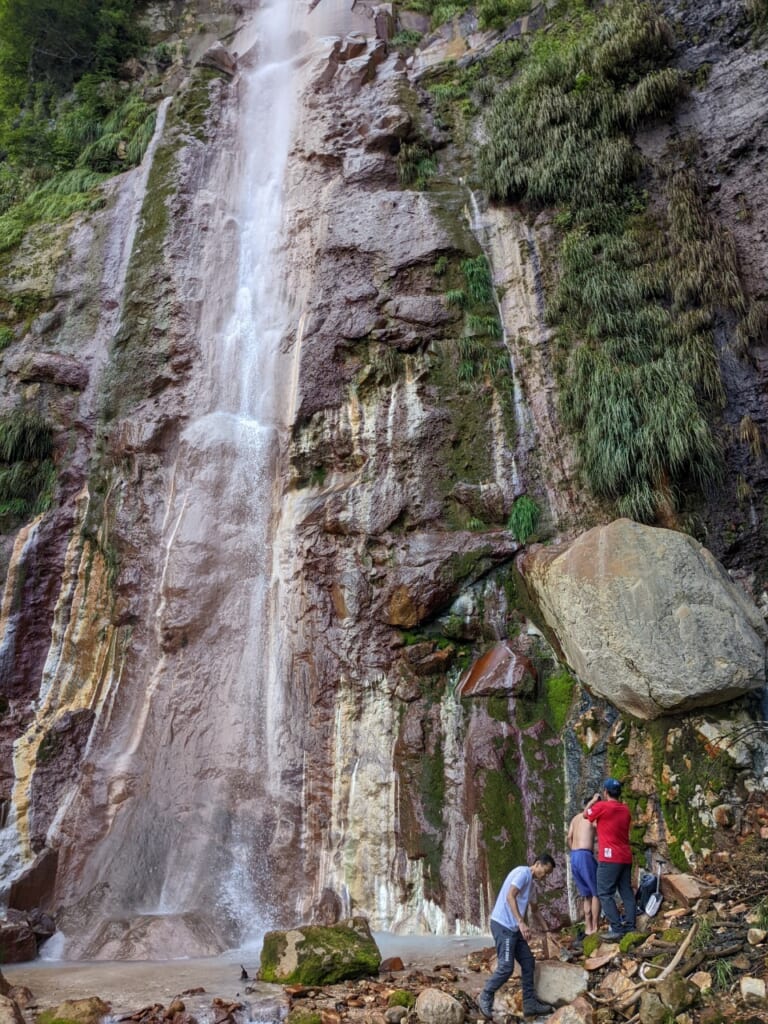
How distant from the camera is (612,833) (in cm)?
743

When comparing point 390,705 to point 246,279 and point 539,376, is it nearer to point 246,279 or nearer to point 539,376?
point 539,376

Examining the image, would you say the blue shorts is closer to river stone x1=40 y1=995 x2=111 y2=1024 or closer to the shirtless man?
the shirtless man

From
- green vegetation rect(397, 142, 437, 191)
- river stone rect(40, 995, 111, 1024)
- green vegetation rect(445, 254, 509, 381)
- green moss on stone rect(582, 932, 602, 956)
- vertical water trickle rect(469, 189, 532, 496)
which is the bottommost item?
river stone rect(40, 995, 111, 1024)

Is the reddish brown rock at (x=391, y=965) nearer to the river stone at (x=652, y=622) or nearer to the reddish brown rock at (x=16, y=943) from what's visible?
the river stone at (x=652, y=622)

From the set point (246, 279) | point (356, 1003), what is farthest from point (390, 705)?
point (246, 279)

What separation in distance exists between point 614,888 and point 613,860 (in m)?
0.25

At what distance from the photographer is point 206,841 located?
9.79 metres

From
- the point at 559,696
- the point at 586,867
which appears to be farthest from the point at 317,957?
the point at 559,696

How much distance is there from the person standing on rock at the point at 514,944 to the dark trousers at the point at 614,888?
1.24 meters

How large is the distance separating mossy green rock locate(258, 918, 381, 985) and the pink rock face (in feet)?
11.3

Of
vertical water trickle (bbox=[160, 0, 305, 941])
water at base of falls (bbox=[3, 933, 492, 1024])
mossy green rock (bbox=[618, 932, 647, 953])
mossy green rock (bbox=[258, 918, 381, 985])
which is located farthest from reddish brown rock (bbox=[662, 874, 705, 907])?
vertical water trickle (bbox=[160, 0, 305, 941])

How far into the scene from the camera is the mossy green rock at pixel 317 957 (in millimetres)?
6793

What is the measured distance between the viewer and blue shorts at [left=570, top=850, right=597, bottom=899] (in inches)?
305

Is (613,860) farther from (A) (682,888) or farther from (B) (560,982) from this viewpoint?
(B) (560,982)
